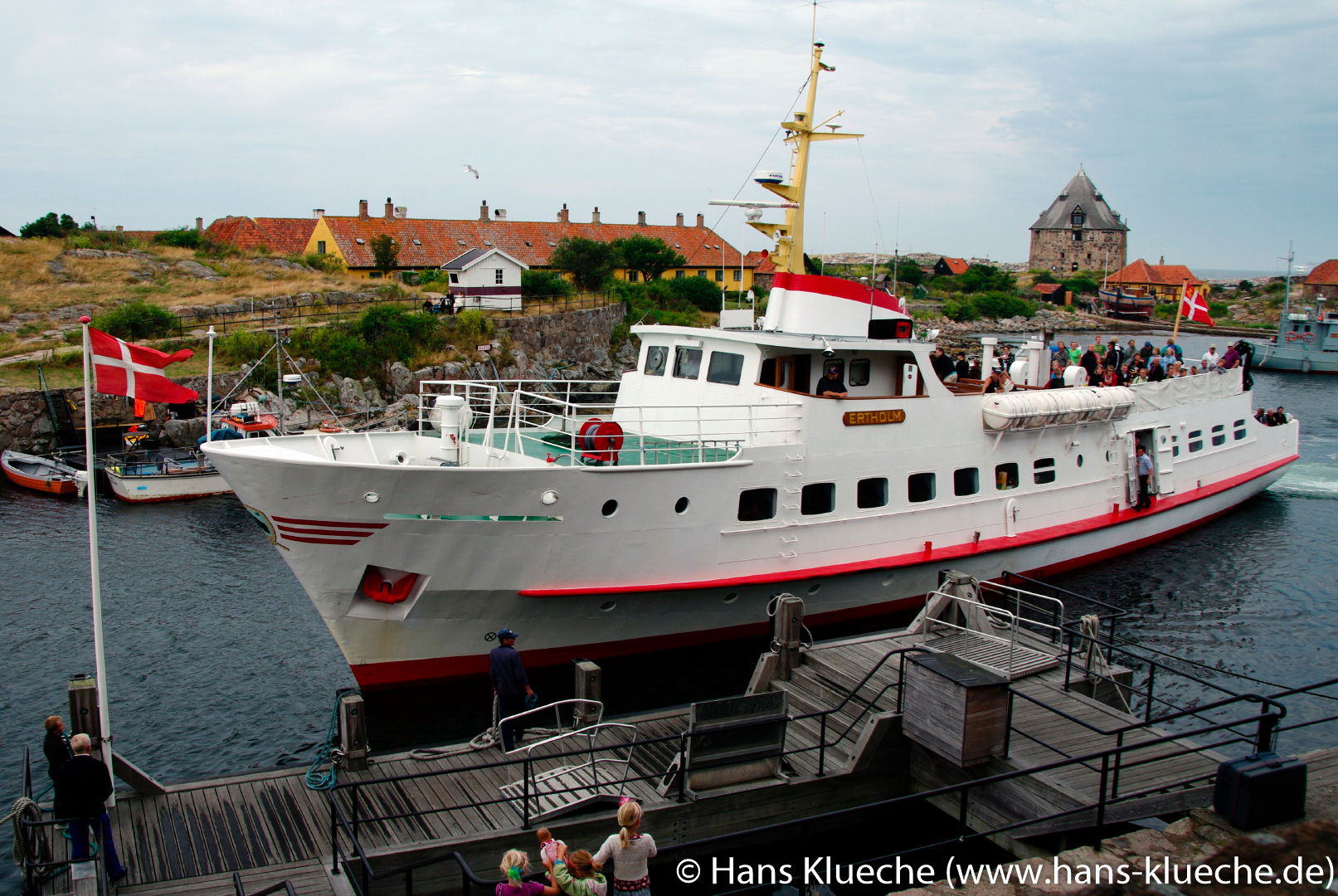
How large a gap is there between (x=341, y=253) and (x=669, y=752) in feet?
173

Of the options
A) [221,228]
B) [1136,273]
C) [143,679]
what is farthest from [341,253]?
[1136,273]

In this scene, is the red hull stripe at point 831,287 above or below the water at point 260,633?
above

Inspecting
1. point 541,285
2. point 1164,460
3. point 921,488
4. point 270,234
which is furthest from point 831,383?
point 270,234

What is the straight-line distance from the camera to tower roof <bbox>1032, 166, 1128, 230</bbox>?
135m

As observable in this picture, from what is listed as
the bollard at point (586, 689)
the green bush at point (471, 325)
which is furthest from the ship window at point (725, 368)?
the green bush at point (471, 325)

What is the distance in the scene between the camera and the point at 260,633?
17922 millimetres

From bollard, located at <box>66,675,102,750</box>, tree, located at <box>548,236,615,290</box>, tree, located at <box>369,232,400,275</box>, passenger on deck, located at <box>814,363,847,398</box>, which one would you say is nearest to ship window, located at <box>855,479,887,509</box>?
passenger on deck, located at <box>814,363,847,398</box>

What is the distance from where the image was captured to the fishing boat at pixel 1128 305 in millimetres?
114812

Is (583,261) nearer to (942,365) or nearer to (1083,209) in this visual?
(942,365)

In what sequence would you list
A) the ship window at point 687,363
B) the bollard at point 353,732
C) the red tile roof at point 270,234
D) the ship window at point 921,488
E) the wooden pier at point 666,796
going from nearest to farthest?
the wooden pier at point 666,796 < the bollard at point 353,732 < the ship window at point 921,488 < the ship window at point 687,363 < the red tile roof at point 270,234

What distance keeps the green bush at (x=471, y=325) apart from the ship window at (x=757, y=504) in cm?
3262

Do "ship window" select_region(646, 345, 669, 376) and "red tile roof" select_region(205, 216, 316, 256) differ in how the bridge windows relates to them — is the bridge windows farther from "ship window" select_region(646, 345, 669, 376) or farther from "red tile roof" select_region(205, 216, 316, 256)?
"red tile roof" select_region(205, 216, 316, 256)

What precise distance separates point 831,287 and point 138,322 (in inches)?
1321

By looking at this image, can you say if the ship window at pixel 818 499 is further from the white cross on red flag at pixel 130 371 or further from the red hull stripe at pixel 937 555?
the white cross on red flag at pixel 130 371
